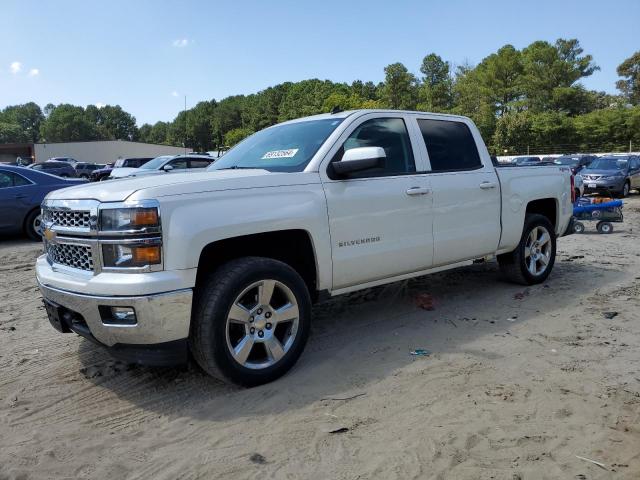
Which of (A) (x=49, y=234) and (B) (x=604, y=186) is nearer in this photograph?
(A) (x=49, y=234)

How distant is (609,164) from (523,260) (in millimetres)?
17385

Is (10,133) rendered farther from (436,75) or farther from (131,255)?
(131,255)

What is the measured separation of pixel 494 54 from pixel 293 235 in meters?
72.3

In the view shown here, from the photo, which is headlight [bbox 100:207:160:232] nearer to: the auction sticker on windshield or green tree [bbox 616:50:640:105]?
the auction sticker on windshield

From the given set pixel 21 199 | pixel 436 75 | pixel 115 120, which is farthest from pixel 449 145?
pixel 115 120

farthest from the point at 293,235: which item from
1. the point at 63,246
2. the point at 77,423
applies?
the point at 77,423

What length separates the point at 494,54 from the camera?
225ft

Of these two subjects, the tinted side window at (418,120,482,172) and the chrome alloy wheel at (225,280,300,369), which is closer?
the chrome alloy wheel at (225,280,300,369)

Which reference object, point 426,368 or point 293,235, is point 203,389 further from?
point 426,368

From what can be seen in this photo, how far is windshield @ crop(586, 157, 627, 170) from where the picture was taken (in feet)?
67.2

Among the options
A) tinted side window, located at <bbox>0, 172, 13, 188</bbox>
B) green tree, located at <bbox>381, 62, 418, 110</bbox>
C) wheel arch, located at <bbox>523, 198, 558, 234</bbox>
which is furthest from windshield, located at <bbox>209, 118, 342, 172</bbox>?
green tree, located at <bbox>381, 62, 418, 110</bbox>

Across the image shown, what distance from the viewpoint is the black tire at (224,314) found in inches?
134

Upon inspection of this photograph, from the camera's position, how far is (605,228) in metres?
10.9

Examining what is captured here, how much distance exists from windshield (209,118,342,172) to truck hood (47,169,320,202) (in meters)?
0.27
